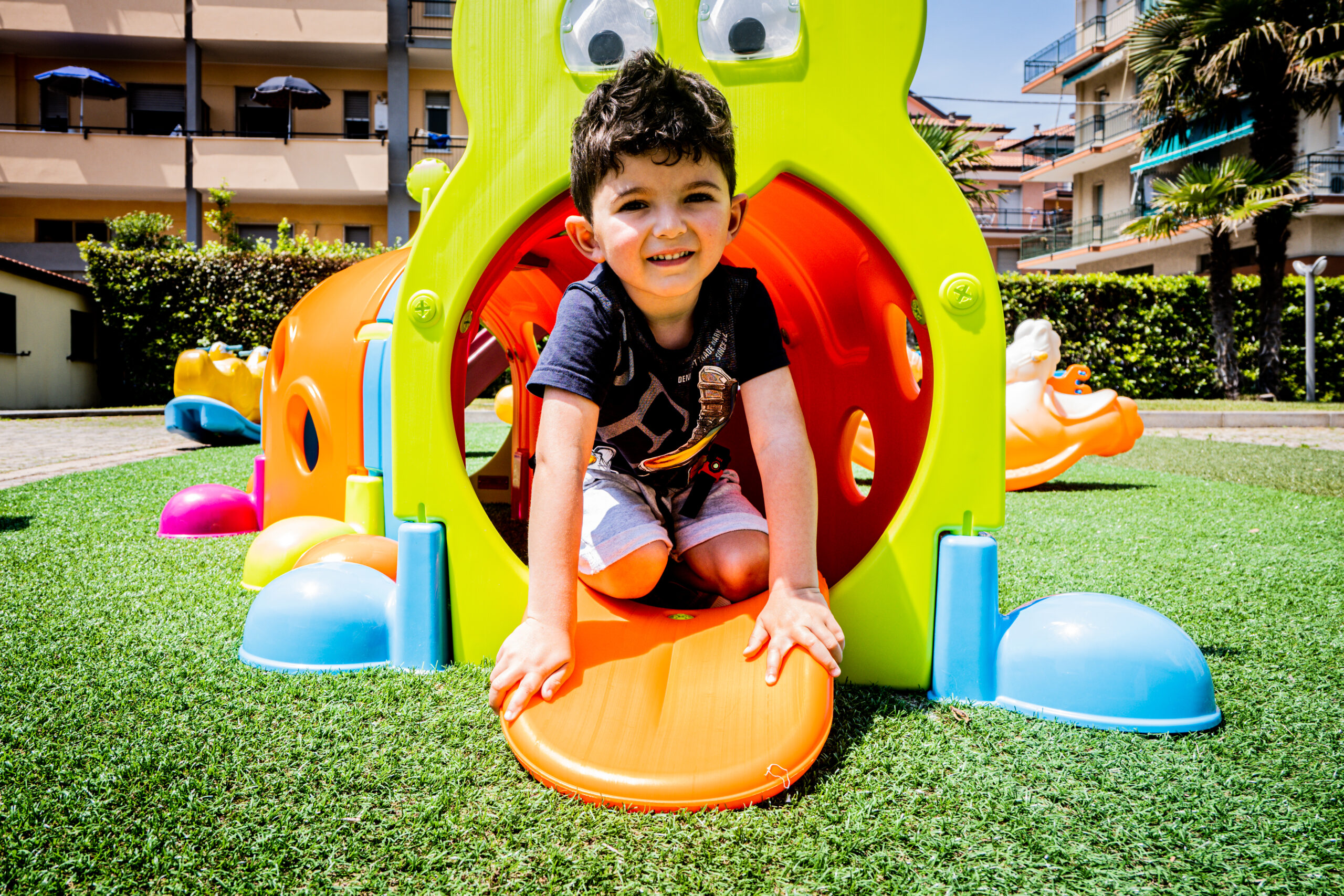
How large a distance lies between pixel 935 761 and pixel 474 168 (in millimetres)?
1619

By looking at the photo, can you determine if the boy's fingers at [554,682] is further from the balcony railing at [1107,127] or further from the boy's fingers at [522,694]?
the balcony railing at [1107,127]

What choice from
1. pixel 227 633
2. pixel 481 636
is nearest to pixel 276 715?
pixel 481 636

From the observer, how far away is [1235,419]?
1155 cm

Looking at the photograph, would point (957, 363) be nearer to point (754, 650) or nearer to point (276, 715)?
point (754, 650)

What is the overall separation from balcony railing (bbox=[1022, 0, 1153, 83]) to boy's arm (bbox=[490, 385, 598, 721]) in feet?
91.4

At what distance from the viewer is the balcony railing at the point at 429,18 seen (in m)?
19.5

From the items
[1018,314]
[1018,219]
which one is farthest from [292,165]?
[1018,219]

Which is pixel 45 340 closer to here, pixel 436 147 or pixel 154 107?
pixel 154 107

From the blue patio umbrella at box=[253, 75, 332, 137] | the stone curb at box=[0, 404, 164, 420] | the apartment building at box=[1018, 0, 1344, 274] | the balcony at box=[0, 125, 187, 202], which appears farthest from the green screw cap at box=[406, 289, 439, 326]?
the apartment building at box=[1018, 0, 1344, 274]

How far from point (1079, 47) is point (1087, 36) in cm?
53

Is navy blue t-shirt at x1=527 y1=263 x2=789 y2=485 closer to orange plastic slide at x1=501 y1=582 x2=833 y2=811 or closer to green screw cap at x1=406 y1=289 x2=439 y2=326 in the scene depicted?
green screw cap at x1=406 y1=289 x2=439 y2=326

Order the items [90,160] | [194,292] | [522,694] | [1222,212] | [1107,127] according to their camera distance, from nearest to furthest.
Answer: [522,694], [194,292], [1222,212], [90,160], [1107,127]

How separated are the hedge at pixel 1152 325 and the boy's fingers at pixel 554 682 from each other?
15232 mm

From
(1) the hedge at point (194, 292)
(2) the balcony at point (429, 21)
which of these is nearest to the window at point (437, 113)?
(2) the balcony at point (429, 21)
